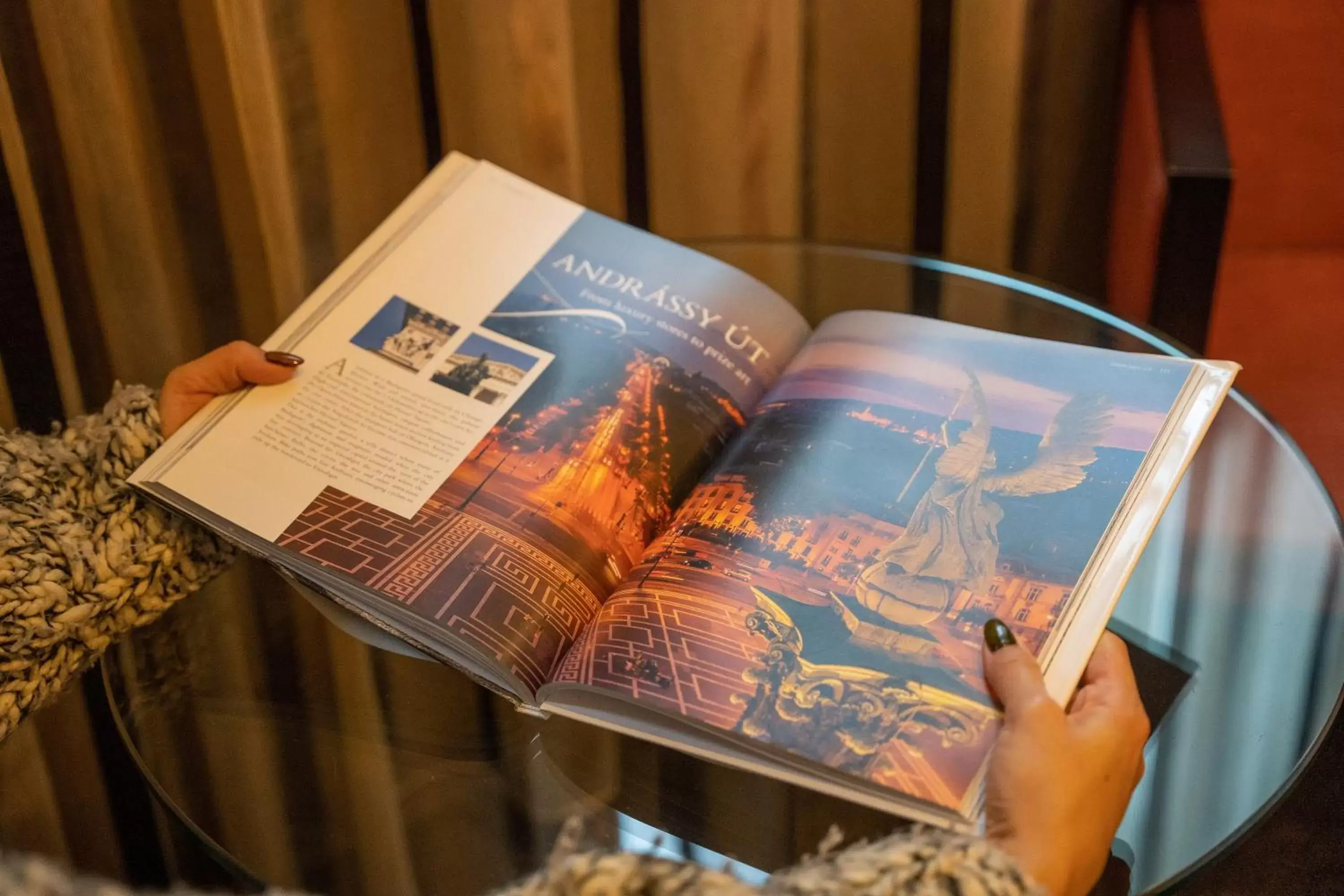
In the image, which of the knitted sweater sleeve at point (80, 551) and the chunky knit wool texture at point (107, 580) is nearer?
the chunky knit wool texture at point (107, 580)

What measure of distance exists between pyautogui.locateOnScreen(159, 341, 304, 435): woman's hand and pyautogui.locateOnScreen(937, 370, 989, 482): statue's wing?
1.29 ft

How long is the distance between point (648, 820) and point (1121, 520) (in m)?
0.29

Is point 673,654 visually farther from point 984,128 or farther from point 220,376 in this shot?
point 984,128

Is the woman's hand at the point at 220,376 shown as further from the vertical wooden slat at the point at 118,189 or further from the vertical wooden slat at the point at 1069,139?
the vertical wooden slat at the point at 1069,139

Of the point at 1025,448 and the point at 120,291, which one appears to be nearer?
the point at 1025,448

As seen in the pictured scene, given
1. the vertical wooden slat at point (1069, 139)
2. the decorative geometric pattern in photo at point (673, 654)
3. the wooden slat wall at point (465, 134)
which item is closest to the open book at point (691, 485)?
the decorative geometric pattern in photo at point (673, 654)

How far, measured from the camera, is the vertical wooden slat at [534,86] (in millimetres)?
1168

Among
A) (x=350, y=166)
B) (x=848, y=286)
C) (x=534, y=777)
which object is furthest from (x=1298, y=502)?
(x=350, y=166)

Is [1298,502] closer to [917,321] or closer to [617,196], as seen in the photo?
[917,321]

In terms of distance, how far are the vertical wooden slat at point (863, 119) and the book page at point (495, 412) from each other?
45cm

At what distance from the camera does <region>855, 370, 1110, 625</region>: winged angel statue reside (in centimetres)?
60

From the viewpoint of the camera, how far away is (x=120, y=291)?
1121 millimetres

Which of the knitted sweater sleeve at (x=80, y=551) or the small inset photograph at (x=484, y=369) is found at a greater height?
the small inset photograph at (x=484, y=369)

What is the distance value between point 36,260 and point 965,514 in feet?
2.72
